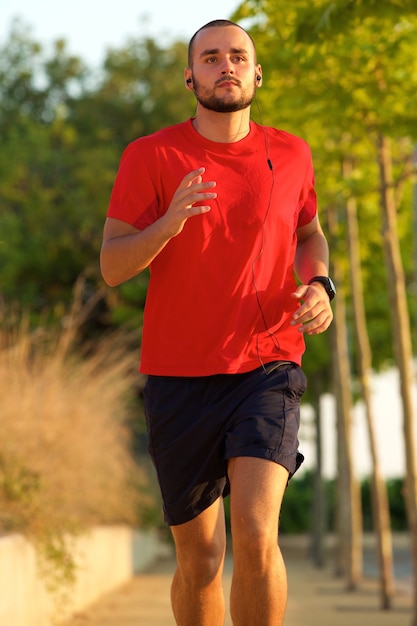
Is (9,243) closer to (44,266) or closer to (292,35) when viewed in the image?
(44,266)

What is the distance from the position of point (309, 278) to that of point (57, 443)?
7069 millimetres

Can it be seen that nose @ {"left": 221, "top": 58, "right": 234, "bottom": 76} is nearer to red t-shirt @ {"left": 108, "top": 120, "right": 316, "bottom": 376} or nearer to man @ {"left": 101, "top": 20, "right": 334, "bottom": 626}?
man @ {"left": 101, "top": 20, "right": 334, "bottom": 626}

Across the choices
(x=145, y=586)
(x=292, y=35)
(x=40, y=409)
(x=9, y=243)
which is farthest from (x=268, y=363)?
(x=9, y=243)

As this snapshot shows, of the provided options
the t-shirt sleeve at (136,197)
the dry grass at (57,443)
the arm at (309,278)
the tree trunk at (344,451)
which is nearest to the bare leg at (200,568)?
the arm at (309,278)

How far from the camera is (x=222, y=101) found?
4.56 m

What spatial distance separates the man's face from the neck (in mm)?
45

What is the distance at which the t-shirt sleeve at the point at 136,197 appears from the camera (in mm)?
4508

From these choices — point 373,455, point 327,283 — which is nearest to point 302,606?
point 373,455

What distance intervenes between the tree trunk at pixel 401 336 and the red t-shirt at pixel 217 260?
6.88 m

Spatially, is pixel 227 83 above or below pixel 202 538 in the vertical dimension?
above

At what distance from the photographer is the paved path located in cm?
1062

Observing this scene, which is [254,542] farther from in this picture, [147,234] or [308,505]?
[308,505]

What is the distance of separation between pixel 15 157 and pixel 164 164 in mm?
27869

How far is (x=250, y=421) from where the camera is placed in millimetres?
4367
